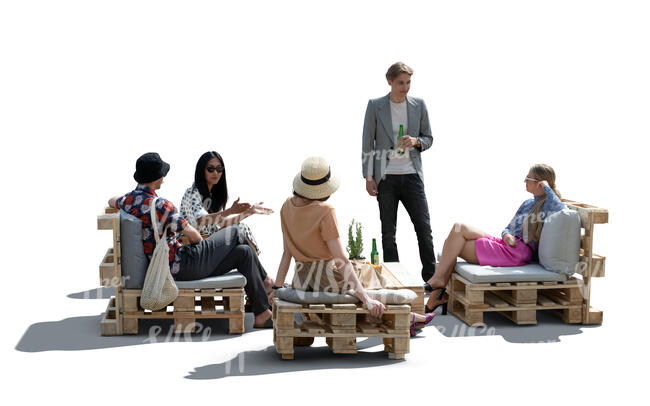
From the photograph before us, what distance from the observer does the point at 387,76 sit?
10.2m

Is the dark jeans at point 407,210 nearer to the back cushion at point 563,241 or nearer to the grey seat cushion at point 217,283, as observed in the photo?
the back cushion at point 563,241

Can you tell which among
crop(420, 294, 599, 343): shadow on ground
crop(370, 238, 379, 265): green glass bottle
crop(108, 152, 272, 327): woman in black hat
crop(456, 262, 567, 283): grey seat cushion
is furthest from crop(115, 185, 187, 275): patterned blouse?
crop(456, 262, 567, 283): grey seat cushion

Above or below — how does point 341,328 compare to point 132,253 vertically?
below

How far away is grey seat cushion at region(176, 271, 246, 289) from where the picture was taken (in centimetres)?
889

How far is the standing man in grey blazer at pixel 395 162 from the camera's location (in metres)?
10.3

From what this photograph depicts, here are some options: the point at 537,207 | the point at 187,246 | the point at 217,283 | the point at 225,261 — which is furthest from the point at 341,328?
the point at 537,207

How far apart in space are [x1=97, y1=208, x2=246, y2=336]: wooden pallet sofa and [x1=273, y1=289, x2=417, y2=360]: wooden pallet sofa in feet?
3.01

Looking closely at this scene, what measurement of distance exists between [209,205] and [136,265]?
3.33 feet

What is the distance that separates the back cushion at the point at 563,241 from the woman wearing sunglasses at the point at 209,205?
2.68m

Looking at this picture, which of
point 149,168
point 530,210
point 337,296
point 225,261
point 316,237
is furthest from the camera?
point 530,210

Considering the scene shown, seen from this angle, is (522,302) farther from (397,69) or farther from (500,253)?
(397,69)

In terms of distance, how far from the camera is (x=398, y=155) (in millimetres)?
10344

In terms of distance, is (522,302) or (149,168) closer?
(149,168)

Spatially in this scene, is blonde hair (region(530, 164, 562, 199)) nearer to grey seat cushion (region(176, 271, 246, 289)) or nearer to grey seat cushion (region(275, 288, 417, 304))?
grey seat cushion (region(275, 288, 417, 304))
